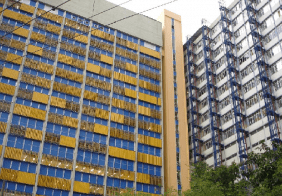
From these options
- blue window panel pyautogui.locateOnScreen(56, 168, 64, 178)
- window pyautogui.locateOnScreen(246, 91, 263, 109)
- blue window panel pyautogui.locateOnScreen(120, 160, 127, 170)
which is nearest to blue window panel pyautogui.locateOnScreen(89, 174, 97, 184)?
blue window panel pyautogui.locateOnScreen(56, 168, 64, 178)

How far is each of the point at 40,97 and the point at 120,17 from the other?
25977mm

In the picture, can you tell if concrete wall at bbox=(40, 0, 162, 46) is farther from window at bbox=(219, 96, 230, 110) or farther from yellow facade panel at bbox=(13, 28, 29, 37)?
window at bbox=(219, 96, 230, 110)

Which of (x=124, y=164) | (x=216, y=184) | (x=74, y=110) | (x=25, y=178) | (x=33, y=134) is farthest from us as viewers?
(x=74, y=110)

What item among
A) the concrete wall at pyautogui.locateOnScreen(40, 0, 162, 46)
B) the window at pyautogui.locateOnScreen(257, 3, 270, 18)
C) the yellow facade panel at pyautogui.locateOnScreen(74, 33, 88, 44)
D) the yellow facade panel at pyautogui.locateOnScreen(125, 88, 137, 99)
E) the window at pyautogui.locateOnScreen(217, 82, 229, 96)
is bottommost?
the yellow facade panel at pyautogui.locateOnScreen(125, 88, 137, 99)

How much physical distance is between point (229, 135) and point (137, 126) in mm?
17082

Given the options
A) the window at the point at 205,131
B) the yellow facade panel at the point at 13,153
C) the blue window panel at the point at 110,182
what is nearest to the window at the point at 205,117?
the window at the point at 205,131

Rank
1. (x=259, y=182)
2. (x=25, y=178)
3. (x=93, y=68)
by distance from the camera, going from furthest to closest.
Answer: (x=93, y=68)
(x=25, y=178)
(x=259, y=182)

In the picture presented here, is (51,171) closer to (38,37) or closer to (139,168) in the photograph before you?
(139,168)

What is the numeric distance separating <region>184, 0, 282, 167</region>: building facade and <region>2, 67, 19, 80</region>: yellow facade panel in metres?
35.8

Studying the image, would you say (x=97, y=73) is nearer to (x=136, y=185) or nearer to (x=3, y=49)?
(x=3, y=49)

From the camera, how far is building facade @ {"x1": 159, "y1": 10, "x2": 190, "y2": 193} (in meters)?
64.4

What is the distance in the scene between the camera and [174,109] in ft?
233

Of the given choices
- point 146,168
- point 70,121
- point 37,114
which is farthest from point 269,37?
point 37,114

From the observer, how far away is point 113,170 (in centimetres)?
5956
